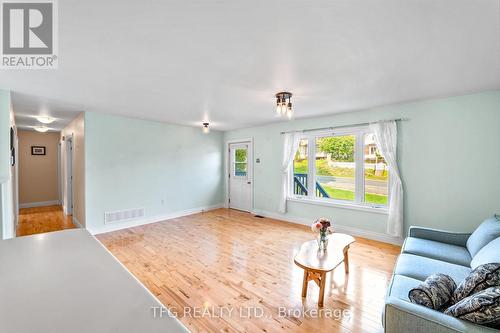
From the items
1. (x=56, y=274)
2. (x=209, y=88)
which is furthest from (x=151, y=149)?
(x=56, y=274)

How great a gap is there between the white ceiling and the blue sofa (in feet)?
5.69

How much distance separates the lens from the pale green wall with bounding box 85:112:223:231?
14.2 ft

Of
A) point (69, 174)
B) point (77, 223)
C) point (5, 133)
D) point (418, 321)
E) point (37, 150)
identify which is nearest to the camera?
point (418, 321)

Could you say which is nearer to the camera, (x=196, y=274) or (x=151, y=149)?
(x=196, y=274)

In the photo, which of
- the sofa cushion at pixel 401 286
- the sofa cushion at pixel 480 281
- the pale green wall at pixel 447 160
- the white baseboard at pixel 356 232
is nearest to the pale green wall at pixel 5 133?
the pale green wall at pixel 447 160

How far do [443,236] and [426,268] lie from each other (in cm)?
99

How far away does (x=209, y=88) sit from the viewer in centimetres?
291

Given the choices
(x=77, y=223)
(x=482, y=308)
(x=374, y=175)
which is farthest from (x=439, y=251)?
(x=77, y=223)

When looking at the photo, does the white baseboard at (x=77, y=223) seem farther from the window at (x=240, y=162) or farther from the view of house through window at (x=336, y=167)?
the view of house through window at (x=336, y=167)

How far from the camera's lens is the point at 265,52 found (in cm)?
199

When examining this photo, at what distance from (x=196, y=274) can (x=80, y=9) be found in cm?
274

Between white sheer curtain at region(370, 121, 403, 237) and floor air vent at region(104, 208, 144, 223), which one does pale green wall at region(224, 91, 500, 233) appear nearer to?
white sheer curtain at region(370, 121, 403, 237)

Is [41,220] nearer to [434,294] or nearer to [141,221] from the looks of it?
[141,221]

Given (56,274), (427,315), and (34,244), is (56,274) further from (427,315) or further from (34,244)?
(427,315)
